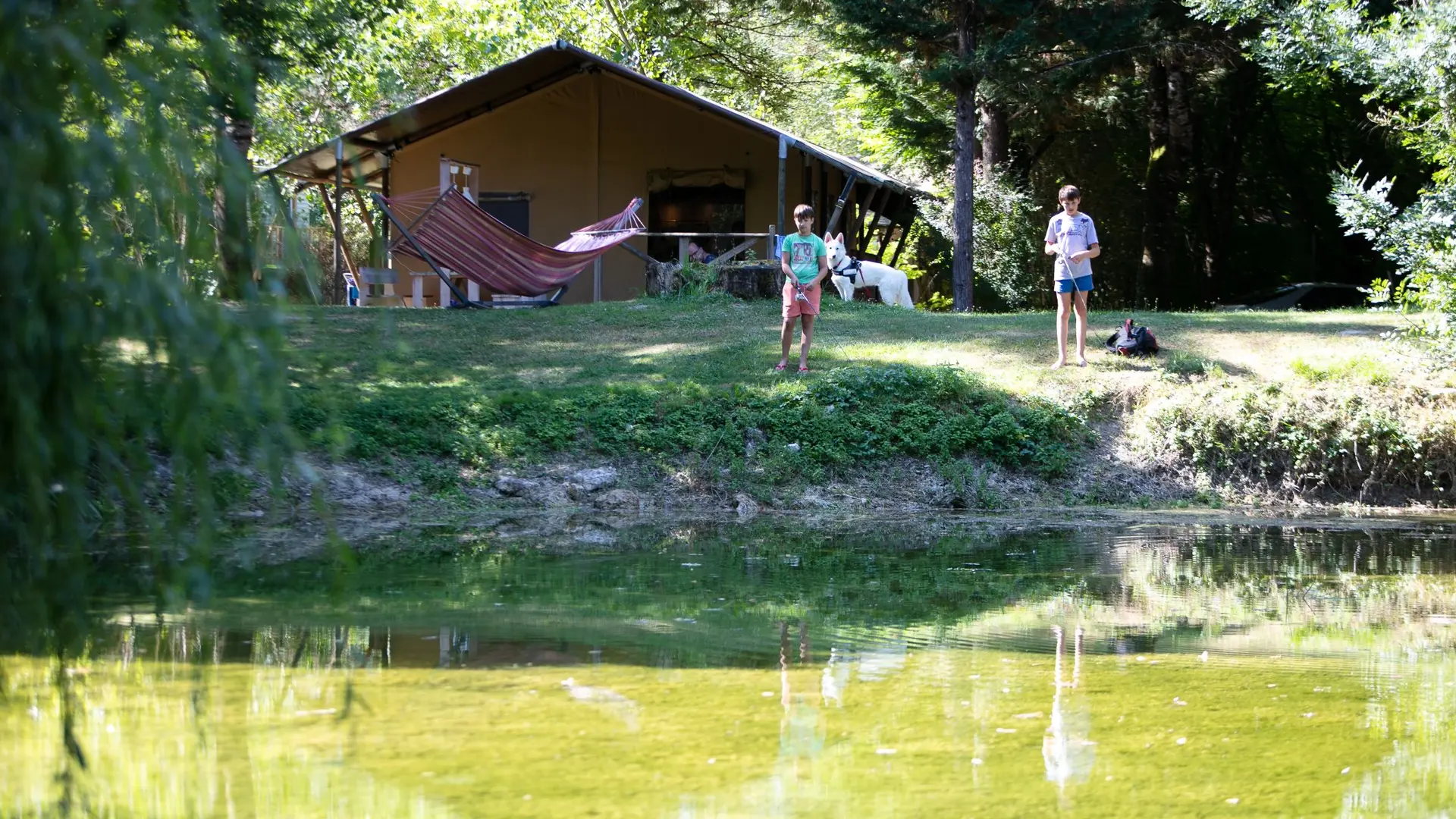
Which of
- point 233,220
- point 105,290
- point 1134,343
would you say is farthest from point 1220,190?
point 105,290

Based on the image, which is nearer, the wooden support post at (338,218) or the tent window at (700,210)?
the wooden support post at (338,218)

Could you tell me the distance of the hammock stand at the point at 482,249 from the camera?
545 inches

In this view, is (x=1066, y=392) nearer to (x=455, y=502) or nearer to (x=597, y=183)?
(x=455, y=502)

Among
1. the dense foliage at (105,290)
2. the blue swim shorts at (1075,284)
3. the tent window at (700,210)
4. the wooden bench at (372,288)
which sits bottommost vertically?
the dense foliage at (105,290)

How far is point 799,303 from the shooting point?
32.8 ft

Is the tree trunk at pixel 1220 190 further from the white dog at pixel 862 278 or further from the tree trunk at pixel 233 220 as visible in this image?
the tree trunk at pixel 233 220

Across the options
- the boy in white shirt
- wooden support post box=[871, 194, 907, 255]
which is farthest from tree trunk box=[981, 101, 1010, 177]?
the boy in white shirt

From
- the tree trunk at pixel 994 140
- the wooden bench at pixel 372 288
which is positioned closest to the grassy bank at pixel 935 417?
the wooden bench at pixel 372 288

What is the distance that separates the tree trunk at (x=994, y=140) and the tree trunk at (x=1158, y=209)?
3016 mm

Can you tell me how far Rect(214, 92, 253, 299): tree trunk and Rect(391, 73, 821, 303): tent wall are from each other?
1630 centimetres

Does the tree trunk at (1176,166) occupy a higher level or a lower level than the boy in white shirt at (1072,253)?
higher

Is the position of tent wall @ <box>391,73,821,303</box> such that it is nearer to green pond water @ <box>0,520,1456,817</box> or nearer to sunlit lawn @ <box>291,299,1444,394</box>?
sunlit lawn @ <box>291,299,1444,394</box>

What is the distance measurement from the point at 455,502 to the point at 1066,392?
181 inches

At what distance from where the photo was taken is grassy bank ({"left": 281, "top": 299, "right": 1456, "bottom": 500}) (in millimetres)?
9055
